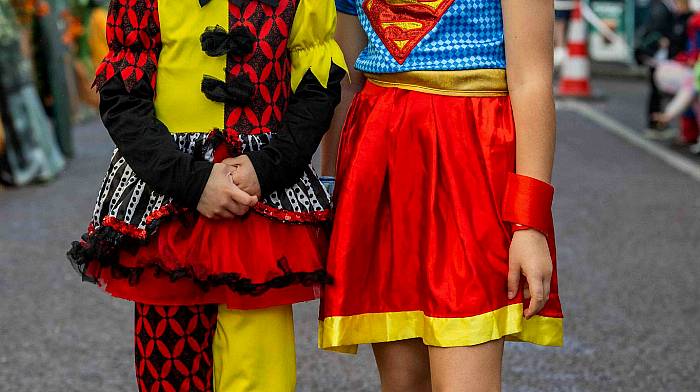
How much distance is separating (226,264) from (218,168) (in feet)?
0.63

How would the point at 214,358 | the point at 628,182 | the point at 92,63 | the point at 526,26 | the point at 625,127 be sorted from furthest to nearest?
1. the point at 92,63
2. the point at 625,127
3. the point at 628,182
4. the point at 214,358
5. the point at 526,26

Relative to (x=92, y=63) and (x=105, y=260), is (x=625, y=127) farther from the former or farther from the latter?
(x=105, y=260)

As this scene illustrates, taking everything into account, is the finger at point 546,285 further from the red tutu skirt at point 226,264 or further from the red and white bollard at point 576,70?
the red and white bollard at point 576,70

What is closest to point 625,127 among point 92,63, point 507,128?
point 92,63

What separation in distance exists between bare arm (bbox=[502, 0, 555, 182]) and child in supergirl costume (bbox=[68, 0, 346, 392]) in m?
0.38

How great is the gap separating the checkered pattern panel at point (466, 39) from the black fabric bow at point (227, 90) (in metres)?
0.34

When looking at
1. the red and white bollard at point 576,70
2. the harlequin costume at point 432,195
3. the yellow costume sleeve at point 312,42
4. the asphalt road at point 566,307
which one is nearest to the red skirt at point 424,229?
the harlequin costume at point 432,195

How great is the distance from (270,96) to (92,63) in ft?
37.3

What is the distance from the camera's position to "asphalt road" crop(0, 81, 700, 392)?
445 centimetres

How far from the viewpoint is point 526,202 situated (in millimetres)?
2479

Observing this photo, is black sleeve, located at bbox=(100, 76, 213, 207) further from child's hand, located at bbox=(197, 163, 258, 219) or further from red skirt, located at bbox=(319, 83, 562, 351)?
red skirt, located at bbox=(319, 83, 562, 351)

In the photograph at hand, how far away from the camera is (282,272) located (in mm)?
2566

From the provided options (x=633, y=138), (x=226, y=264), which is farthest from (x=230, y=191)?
(x=633, y=138)

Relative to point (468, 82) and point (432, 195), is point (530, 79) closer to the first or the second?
point (468, 82)
